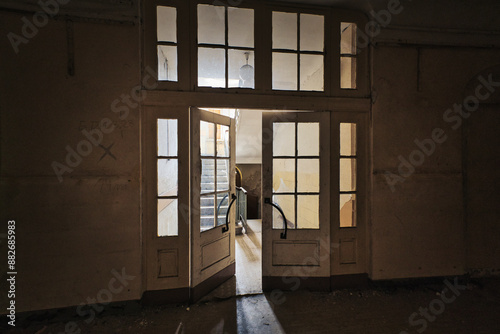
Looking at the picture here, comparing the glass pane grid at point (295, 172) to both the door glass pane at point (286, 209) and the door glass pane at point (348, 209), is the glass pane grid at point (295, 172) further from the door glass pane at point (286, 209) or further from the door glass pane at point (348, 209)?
the door glass pane at point (348, 209)

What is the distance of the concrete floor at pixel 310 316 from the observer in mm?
2043

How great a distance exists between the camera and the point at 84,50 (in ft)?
7.18

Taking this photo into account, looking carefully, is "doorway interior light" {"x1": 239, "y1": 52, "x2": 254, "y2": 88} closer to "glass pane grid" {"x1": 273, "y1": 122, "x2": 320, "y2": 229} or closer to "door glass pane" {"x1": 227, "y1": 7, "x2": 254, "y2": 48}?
"door glass pane" {"x1": 227, "y1": 7, "x2": 254, "y2": 48}

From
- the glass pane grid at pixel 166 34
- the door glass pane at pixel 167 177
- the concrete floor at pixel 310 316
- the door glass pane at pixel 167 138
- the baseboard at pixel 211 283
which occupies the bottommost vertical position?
the concrete floor at pixel 310 316

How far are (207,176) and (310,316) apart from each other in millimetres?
1786

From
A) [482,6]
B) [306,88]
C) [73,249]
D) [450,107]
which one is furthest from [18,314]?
[482,6]

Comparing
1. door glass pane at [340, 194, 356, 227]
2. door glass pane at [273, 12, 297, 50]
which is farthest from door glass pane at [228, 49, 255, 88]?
door glass pane at [340, 194, 356, 227]

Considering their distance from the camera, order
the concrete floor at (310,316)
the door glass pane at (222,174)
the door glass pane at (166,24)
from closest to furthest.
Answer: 1. the concrete floor at (310,316)
2. the door glass pane at (166,24)
3. the door glass pane at (222,174)

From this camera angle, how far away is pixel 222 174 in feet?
8.98

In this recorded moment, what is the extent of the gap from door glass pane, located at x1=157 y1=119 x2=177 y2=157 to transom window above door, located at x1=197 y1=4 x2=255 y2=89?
572 millimetres

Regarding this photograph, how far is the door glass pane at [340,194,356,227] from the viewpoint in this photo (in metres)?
2.69

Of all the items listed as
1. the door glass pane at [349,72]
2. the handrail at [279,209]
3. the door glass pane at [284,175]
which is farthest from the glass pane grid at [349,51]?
the handrail at [279,209]

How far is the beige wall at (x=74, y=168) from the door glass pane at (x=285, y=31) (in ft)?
4.96

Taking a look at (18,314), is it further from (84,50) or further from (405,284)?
(405,284)
